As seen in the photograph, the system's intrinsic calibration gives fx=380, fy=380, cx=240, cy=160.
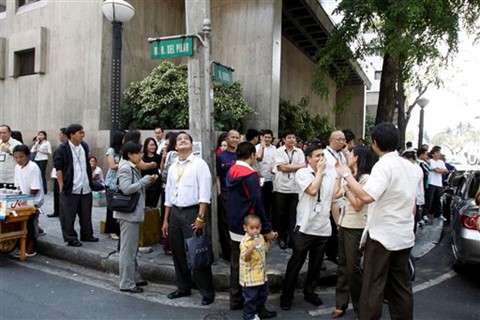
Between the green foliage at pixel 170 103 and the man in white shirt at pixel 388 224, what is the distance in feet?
19.4

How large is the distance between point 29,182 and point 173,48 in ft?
10.3

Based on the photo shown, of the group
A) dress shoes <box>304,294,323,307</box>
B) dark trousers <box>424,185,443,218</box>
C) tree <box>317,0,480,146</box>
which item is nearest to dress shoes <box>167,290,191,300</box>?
dress shoes <box>304,294,323,307</box>

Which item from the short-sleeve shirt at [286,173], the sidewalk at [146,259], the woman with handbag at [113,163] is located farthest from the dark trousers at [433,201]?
the woman with handbag at [113,163]

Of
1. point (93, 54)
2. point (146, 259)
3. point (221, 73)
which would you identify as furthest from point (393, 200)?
point (93, 54)

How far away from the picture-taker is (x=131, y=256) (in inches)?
181

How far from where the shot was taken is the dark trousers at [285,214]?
20.3ft

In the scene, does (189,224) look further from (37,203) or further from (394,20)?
(394,20)

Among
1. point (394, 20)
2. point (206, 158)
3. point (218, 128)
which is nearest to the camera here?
point (206, 158)

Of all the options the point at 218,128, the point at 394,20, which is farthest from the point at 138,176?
the point at 394,20

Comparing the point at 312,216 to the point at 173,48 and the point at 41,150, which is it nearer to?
the point at 173,48

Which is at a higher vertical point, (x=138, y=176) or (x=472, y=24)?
(x=472, y=24)

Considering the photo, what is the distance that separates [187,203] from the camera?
434 centimetres

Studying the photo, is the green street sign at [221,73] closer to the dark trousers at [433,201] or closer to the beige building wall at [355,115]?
the dark trousers at [433,201]

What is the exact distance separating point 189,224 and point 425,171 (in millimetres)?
7275
